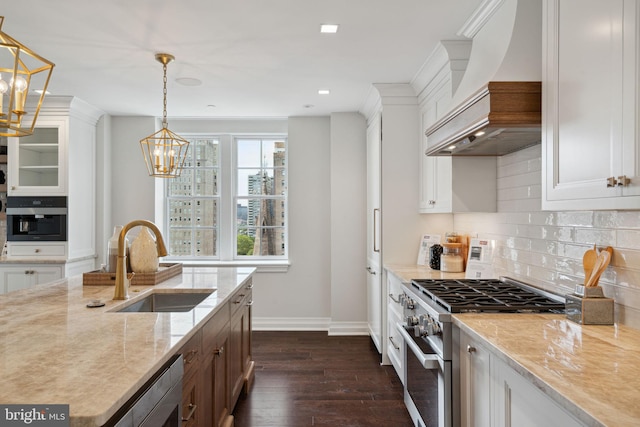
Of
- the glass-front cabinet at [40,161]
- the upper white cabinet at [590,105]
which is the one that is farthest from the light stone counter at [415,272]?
the glass-front cabinet at [40,161]

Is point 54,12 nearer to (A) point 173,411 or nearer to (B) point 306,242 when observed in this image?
(A) point 173,411

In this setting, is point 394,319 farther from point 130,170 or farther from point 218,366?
point 130,170

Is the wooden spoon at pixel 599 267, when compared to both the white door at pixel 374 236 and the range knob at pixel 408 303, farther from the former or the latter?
the white door at pixel 374 236

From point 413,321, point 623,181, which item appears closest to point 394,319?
point 413,321

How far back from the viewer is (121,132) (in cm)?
Result: 511

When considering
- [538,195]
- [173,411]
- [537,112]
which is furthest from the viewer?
[538,195]

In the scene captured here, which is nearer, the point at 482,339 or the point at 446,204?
the point at 482,339

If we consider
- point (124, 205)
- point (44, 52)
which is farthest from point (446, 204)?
point (124, 205)

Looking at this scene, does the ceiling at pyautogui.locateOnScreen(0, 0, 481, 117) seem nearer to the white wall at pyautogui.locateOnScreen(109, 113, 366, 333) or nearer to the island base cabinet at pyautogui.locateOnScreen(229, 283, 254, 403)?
the white wall at pyautogui.locateOnScreen(109, 113, 366, 333)

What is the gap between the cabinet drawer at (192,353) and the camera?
5.38 ft

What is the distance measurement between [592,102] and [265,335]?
416 centimetres

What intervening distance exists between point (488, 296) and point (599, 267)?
57 cm

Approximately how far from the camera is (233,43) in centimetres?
293

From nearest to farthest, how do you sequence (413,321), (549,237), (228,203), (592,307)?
(592,307) < (549,237) < (413,321) < (228,203)
